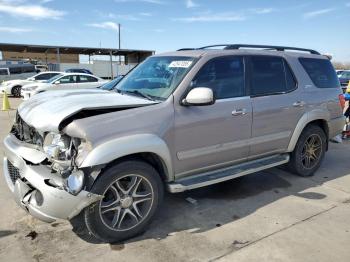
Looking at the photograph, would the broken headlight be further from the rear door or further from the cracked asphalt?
the rear door

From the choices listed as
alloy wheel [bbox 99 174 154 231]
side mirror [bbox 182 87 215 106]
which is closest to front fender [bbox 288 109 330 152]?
side mirror [bbox 182 87 215 106]

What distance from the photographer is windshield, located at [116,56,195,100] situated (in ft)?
13.0

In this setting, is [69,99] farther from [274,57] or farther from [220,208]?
[274,57]

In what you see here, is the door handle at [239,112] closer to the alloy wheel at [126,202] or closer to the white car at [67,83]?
the alloy wheel at [126,202]

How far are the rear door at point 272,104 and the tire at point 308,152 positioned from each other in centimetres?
42

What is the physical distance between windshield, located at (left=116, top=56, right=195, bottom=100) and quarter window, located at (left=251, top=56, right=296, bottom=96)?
0.96m

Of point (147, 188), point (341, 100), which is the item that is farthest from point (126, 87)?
point (341, 100)

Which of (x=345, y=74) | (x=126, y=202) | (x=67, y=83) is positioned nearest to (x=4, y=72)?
(x=67, y=83)

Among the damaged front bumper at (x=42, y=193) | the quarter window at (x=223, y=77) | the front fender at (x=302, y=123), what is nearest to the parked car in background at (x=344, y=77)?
the front fender at (x=302, y=123)

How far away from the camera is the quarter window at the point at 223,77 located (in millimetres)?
4070

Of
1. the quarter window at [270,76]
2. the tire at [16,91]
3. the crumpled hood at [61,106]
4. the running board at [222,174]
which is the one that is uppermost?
the quarter window at [270,76]

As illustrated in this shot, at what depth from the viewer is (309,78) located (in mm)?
5301

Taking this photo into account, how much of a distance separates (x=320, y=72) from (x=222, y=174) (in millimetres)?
2630

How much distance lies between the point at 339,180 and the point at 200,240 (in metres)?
3.02
